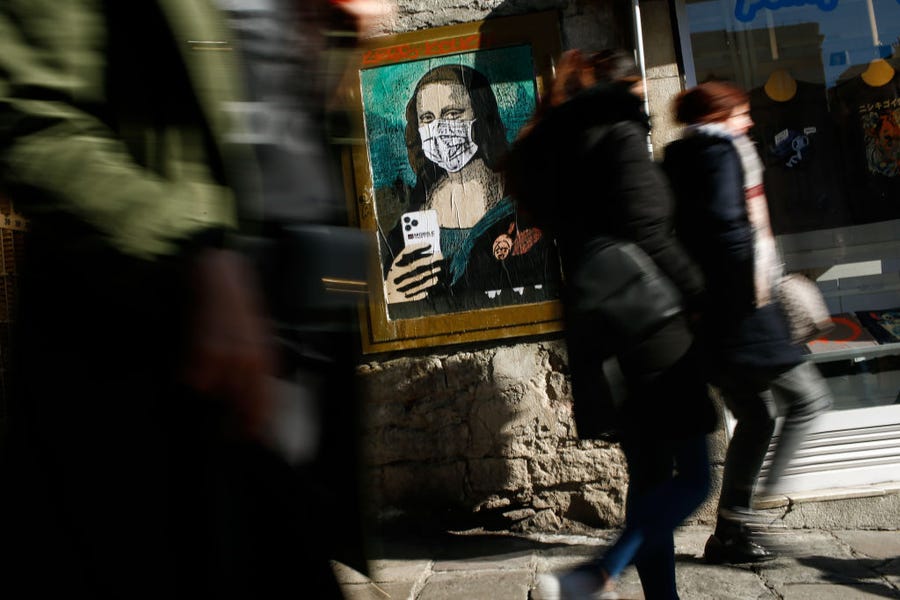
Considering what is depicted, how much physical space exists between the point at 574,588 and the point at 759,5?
151 inches

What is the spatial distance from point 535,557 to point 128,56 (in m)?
3.57

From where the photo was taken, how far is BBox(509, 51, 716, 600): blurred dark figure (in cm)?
238

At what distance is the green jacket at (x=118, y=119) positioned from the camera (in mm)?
963

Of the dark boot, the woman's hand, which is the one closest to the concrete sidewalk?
the dark boot

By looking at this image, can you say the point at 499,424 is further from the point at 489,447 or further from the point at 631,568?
the point at 631,568

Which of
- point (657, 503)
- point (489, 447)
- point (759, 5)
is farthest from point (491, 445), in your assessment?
point (759, 5)

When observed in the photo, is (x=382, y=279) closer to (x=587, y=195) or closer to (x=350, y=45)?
→ (x=587, y=195)

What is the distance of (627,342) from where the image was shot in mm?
2354

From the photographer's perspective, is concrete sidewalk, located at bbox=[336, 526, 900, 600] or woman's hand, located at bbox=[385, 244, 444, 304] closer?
concrete sidewalk, located at bbox=[336, 526, 900, 600]

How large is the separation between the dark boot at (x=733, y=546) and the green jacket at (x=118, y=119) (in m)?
3.04

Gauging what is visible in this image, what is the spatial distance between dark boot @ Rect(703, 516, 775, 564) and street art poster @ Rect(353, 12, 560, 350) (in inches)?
52.9

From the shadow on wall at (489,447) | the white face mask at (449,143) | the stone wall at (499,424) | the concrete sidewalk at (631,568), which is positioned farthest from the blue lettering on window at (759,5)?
the concrete sidewalk at (631,568)

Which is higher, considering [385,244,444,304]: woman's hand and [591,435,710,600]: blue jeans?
[385,244,444,304]: woman's hand

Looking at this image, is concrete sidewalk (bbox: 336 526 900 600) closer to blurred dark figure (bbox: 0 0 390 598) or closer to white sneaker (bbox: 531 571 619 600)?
white sneaker (bbox: 531 571 619 600)
